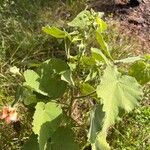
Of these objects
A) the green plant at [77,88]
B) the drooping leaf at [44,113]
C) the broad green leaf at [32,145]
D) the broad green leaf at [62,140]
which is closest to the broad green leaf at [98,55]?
the green plant at [77,88]

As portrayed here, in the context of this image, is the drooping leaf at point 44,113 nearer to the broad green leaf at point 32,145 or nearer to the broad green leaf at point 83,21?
the broad green leaf at point 32,145

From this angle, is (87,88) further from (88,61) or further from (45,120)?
(45,120)

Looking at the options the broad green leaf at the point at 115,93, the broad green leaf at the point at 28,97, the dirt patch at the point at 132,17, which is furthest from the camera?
the dirt patch at the point at 132,17

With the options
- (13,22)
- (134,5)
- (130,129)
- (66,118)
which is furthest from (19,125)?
(134,5)

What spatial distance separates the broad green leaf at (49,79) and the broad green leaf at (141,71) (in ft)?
1.28

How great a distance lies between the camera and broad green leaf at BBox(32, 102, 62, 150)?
2.61 m

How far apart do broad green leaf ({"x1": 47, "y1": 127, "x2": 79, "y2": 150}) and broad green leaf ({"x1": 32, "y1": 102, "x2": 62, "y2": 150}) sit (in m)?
0.09

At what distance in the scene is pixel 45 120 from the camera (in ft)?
8.68

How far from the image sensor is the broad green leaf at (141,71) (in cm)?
269

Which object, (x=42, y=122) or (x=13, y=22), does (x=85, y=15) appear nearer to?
(x=42, y=122)

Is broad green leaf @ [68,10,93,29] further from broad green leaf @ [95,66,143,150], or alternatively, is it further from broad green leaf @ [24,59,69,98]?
broad green leaf @ [95,66,143,150]

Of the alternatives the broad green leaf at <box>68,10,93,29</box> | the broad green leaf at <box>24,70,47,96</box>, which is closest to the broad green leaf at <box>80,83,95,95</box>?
the broad green leaf at <box>24,70,47,96</box>

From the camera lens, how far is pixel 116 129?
3.33 m

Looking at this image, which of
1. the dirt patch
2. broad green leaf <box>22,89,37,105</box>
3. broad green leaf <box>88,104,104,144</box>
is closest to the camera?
broad green leaf <box>88,104,104,144</box>
